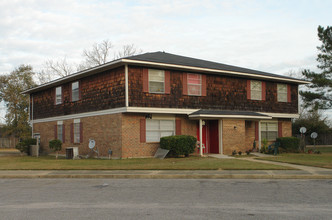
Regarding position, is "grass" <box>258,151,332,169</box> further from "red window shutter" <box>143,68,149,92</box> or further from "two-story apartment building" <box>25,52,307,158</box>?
"red window shutter" <box>143,68,149,92</box>

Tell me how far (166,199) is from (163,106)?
12829mm

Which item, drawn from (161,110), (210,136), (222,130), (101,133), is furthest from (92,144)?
(222,130)

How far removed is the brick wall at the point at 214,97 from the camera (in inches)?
814

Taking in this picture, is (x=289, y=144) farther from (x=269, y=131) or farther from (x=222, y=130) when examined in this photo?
(x=222, y=130)

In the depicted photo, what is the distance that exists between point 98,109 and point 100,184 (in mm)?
11062

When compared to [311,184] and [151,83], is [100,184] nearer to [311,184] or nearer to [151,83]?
[311,184]

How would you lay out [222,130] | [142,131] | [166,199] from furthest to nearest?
[222,130] < [142,131] < [166,199]

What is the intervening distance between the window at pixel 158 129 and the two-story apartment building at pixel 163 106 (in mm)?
60

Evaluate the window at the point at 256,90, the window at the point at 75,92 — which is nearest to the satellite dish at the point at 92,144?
the window at the point at 75,92

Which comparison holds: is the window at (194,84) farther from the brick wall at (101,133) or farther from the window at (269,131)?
the window at (269,131)

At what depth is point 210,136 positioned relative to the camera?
2405 centimetres

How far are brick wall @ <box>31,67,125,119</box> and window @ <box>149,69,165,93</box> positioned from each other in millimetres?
1788

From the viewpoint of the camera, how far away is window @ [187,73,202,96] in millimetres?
22734

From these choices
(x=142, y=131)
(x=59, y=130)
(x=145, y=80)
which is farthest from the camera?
(x=59, y=130)
